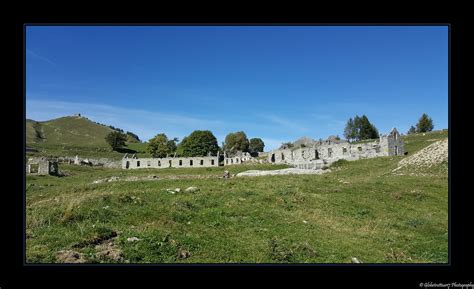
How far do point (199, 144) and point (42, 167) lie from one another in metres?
49.5

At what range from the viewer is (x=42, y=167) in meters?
41.6

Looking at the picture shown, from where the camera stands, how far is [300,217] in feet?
46.4

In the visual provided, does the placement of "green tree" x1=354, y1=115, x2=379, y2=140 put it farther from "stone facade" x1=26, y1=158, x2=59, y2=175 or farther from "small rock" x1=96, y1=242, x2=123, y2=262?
"small rock" x1=96, y1=242, x2=123, y2=262

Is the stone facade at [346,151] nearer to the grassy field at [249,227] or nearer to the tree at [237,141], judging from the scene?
the grassy field at [249,227]

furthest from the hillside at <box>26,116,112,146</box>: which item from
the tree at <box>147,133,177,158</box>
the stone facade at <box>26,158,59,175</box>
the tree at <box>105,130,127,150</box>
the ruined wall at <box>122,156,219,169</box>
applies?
the stone facade at <box>26,158,59,175</box>

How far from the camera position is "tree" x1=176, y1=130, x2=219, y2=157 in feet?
288

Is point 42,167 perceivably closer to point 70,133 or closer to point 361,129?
point 361,129

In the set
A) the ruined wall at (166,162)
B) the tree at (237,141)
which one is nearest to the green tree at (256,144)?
the tree at (237,141)

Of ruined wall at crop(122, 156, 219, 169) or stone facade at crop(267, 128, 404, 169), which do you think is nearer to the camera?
stone facade at crop(267, 128, 404, 169)

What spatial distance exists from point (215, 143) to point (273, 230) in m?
83.0

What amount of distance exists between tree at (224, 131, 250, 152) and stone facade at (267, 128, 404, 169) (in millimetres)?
57853
